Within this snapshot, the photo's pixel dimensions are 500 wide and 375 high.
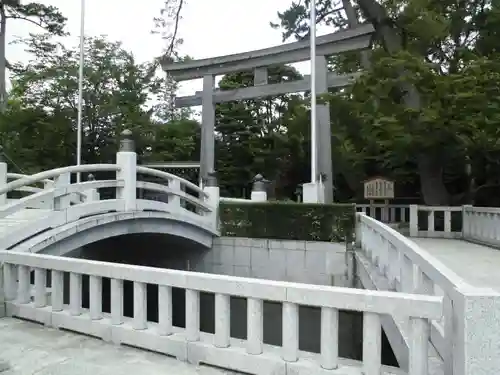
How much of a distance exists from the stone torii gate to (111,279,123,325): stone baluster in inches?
333

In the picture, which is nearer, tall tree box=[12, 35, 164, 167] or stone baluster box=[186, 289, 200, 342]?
stone baluster box=[186, 289, 200, 342]

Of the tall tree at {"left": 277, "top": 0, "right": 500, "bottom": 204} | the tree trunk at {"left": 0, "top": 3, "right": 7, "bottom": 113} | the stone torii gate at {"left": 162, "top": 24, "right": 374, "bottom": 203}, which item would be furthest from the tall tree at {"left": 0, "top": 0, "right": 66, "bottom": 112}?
the tall tree at {"left": 277, "top": 0, "right": 500, "bottom": 204}

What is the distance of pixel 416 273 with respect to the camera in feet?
14.3

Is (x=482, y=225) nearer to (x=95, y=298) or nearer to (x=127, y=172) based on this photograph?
(x=127, y=172)

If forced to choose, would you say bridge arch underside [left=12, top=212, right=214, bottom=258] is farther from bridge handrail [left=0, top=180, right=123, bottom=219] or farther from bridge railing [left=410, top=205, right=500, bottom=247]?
bridge railing [left=410, top=205, right=500, bottom=247]

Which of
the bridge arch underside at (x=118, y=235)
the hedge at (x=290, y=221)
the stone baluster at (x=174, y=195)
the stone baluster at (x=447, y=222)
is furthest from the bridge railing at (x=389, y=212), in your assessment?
the stone baluster at (x=174, y=195)

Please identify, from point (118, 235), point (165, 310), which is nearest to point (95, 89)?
point (118, 235)

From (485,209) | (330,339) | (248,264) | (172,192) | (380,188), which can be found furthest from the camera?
(380,188)

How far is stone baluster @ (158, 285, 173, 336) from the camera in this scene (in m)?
Answer: 4.23

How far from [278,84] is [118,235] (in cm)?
809

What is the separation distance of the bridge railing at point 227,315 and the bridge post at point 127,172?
3.73 meters

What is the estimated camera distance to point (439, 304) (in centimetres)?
300

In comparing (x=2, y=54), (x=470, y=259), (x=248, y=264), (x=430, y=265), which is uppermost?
(x=2, y=54)

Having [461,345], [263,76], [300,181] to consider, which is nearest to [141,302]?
[461,345]
